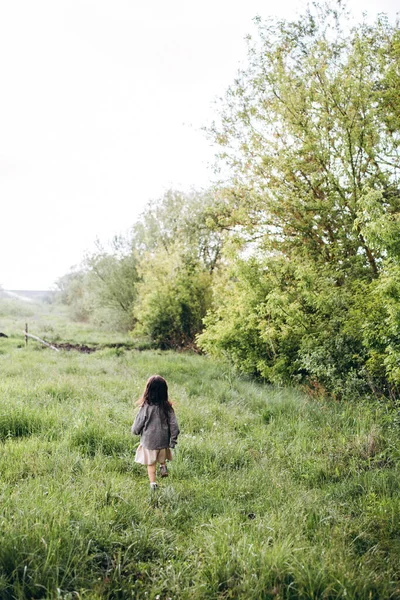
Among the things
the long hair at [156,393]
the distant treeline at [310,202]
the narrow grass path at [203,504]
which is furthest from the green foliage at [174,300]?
the long hair at [156,393]

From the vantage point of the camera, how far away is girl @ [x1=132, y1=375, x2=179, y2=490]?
561cm

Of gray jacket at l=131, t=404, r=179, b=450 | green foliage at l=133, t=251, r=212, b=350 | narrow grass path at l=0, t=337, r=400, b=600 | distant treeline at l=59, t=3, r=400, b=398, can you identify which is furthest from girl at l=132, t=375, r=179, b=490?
green foliage at l=133, t=251, r=212, b=350

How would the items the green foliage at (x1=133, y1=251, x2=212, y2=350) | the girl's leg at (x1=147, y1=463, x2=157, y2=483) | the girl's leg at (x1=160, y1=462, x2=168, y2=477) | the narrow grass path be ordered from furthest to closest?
the green foliage at (x1=133, y1=251, x2=212, y2=350) → the girl's leg at (x1=160, y1=462, x2=168, y2=477) → the girl's leg at (x1=147, y1=463, x2=157, y2=483) → the narrow grass path

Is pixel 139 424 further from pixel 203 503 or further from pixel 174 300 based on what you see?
pixel 174 300

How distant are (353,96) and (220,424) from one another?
28.4 ft

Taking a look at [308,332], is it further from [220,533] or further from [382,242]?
[220,533]

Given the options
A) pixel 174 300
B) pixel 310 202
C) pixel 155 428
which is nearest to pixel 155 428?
pixel 155 428

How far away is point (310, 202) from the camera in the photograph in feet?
38.9

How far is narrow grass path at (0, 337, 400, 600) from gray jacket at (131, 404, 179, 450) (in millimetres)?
485

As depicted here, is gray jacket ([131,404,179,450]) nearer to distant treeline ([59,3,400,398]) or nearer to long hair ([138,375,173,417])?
long hair ([138,375,173,417])

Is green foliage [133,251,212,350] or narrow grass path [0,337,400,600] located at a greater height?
green foliage [133,251,212,350]

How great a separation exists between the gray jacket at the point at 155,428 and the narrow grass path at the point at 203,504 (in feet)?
1.59

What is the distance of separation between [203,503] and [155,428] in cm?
113

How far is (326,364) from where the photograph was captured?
10.7 meters
